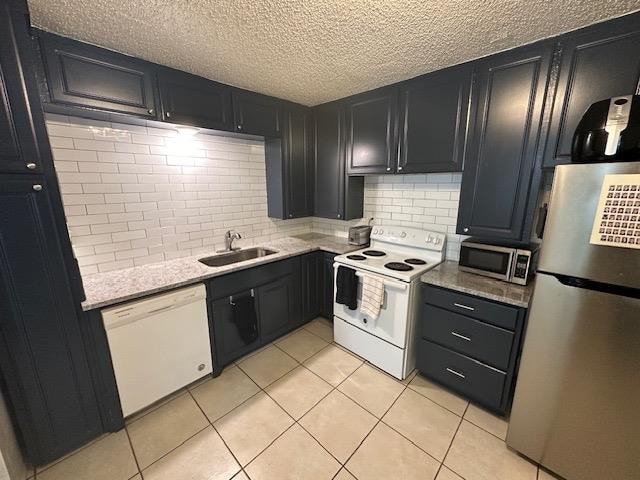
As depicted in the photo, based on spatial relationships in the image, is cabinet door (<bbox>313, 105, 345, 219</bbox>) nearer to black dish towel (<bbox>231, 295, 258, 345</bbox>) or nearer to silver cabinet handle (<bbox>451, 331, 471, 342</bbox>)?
black dish towel (<bbox>231, 295, 258, 345</bbox>)

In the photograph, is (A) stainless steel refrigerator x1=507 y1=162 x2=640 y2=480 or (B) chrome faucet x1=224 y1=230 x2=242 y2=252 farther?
(B) chrome faucet x1=224 y1=230 x2=242 y2=252

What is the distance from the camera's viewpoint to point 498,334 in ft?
5.30

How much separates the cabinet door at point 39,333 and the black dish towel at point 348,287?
5.73 ft

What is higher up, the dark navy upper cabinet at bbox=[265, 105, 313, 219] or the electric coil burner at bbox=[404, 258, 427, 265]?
the dark navy upper cabinet at bbox=[265, 105, 313, 219]

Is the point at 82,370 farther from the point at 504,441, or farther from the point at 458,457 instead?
the point at 504,441

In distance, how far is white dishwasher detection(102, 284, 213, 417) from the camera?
61.3 inches

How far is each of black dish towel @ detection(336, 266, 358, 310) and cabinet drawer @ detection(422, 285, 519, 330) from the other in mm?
551

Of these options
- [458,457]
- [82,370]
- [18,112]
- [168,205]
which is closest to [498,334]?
[458,457]

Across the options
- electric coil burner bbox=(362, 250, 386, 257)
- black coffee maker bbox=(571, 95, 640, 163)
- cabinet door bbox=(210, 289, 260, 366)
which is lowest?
cabinet door bbox=(210, 289, 260, 366)

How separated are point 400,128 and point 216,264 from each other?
2066mm

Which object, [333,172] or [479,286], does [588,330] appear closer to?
[479,286]

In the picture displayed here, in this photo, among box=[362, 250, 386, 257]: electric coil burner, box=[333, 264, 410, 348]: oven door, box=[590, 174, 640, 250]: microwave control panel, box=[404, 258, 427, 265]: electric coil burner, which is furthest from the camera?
box=[362, 250, 386, 257]: electric coil burner

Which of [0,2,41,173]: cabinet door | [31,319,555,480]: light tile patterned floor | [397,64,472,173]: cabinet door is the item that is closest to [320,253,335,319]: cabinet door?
[31,319,555,480]: light tile patterned floor

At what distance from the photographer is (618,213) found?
3.43 ft
